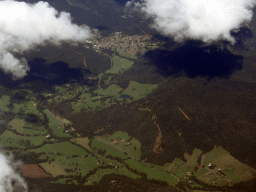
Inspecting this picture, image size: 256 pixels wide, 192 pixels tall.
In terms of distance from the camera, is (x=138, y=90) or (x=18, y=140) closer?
(x=18, y=140)

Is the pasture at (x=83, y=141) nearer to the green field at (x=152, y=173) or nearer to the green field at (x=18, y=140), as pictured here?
the green field at (x=18, y=140)

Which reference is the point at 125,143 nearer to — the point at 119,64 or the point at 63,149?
the point at 63,149

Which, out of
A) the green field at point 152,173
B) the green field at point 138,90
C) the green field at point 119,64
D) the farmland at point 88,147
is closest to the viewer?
the green field at point 152,173

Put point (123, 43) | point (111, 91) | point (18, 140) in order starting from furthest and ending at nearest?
point (123, 43), point (111, 91), point (18, 140)

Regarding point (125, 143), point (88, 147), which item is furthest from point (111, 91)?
point (125, 143)

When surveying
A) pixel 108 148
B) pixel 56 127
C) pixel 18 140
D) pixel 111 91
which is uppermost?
pixel 111 91

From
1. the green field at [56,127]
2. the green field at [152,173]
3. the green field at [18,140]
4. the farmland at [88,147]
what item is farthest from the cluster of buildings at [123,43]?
the green field at [152,173]

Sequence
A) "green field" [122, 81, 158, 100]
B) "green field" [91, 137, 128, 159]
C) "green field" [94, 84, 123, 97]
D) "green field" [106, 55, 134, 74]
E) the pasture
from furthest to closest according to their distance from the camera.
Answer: "green field" [106, 55, 134, 74]
"green field" [94, 84, 123, 97]
"green field" [122, 81, 158, 100]
the pasture
"green field" [91, 137, 128, 159]

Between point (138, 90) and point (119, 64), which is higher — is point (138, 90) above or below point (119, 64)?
below

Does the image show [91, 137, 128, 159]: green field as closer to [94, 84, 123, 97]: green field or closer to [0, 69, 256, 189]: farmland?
[0, 69, 256, 189]: farmland

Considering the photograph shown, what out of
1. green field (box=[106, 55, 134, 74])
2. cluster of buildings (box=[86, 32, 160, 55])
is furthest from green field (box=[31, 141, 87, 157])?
cluster of buildings (box=[86, 32, 160, 55])

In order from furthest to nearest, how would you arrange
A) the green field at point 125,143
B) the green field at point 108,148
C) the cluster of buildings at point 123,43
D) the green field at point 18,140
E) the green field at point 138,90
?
the cluster of buildings at point 123,43
the green field at point 138,90
the green field at point 18,140
the green field at point 108,148
the green field at point 125,143

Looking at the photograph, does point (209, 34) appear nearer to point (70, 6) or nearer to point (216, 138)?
point (216, 138)
